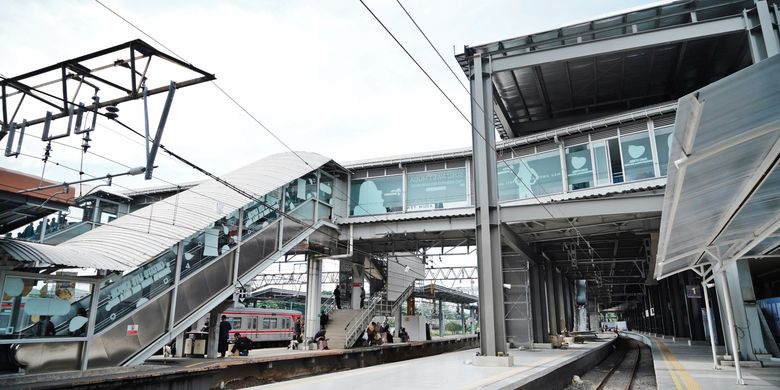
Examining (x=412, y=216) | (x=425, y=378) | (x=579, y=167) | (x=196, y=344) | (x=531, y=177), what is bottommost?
(x=425, y=378)

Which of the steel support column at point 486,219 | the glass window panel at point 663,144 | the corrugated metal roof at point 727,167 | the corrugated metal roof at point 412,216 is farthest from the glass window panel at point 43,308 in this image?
the glass window panel at point 663,144

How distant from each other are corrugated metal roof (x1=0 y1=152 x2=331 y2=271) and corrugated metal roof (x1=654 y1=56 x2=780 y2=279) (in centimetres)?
1166

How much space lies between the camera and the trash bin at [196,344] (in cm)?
1738

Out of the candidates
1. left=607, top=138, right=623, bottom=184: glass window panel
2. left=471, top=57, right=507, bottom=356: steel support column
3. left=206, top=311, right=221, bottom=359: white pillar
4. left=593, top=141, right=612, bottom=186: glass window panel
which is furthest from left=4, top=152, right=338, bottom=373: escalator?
left=607, top=138, right=623, bottom=184: glass window panel

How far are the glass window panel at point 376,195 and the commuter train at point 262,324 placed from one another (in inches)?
341

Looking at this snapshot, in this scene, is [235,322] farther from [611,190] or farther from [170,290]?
[611,190]

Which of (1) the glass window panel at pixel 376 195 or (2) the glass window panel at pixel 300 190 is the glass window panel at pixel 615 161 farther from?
(2) the glass window panel at pixel 300 190

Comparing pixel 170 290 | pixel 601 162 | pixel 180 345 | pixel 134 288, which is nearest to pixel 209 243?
pixel 170 290

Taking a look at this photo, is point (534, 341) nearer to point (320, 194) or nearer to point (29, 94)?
point (320, 194)

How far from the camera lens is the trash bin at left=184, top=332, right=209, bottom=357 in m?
17.4

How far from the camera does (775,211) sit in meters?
8.32

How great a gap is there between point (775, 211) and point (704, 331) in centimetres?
2308

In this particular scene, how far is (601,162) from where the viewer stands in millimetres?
20188

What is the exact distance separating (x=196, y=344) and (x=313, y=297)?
7660mm
